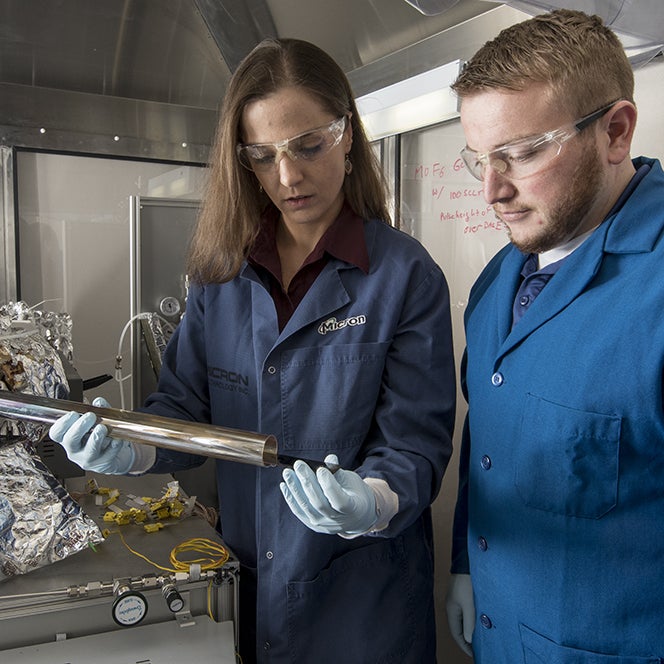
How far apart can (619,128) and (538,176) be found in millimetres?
117

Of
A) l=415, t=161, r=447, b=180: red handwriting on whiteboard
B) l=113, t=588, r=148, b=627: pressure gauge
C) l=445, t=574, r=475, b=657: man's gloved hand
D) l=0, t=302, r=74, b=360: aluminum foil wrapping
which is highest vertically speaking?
l=415, t=161, r=447, b=180: red handwriting on whiteboard

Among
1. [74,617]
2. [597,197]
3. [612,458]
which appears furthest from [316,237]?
[74,617]

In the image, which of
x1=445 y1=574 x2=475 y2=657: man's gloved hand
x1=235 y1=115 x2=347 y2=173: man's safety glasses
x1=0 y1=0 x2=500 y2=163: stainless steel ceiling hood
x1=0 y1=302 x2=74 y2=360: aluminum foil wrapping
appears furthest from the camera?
x1=0 y1=0 x2=500 y2=163: stainless steel ceiling hood

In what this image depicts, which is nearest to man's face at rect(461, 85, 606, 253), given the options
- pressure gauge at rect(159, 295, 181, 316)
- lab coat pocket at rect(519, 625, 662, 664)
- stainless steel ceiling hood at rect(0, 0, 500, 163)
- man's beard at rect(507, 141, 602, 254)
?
man's beard at rect(507, 141, 602, 254)

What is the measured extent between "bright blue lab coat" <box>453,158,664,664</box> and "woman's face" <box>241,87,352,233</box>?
0.35 m

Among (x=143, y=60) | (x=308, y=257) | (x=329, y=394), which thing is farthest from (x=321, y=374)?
(x=143, y=60)

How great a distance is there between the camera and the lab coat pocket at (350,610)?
3.28 ft

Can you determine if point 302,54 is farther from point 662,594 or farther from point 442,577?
point 442,577

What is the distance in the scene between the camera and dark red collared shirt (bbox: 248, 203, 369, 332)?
3.40 ft

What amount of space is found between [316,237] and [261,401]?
0.97 feet

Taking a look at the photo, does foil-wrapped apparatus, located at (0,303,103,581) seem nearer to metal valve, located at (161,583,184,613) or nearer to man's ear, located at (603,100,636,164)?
metal valve, located at (161,583,184,613)

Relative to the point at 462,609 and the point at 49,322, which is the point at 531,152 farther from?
the point at 49,322

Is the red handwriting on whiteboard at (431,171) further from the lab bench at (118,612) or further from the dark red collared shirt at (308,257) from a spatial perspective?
the lab bench at (118,612)

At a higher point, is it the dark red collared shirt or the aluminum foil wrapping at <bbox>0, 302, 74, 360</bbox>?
the dark red collared shirt
